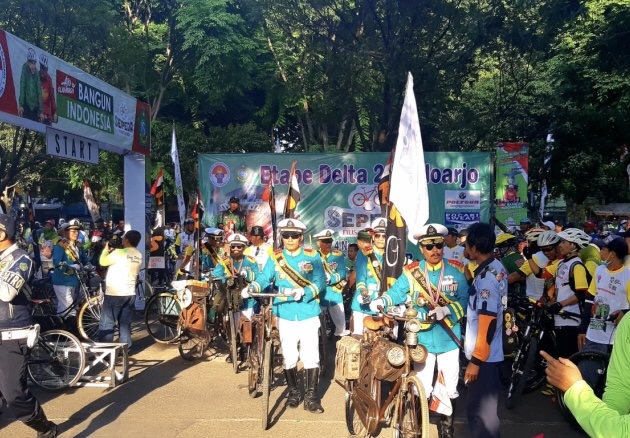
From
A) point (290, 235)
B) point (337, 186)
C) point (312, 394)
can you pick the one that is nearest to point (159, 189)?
point (337, 186)

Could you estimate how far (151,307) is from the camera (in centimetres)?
993

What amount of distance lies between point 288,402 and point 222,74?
61.9 ft

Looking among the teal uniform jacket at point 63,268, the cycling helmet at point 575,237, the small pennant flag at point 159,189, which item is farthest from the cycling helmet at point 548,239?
the small pennant flag at point 159,189

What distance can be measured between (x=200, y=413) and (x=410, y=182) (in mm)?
3181

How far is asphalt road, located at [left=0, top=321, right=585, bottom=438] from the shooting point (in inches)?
230

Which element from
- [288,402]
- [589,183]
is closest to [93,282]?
A: [288,402]

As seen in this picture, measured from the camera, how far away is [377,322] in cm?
528

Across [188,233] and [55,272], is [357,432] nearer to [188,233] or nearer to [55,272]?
→ [55,272]

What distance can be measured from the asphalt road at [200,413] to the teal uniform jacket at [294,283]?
3.39 ft

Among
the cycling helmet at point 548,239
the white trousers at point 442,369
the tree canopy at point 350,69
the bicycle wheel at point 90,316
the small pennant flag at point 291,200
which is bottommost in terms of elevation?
the bicycle wheel at point 90,316

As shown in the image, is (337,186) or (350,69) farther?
(350,69)

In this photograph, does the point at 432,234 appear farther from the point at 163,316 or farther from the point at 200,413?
the point at 163,316

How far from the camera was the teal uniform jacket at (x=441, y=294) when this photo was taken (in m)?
4.96

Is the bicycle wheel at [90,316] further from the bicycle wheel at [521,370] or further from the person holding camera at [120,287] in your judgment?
the bicycle wheel at [521,370]
